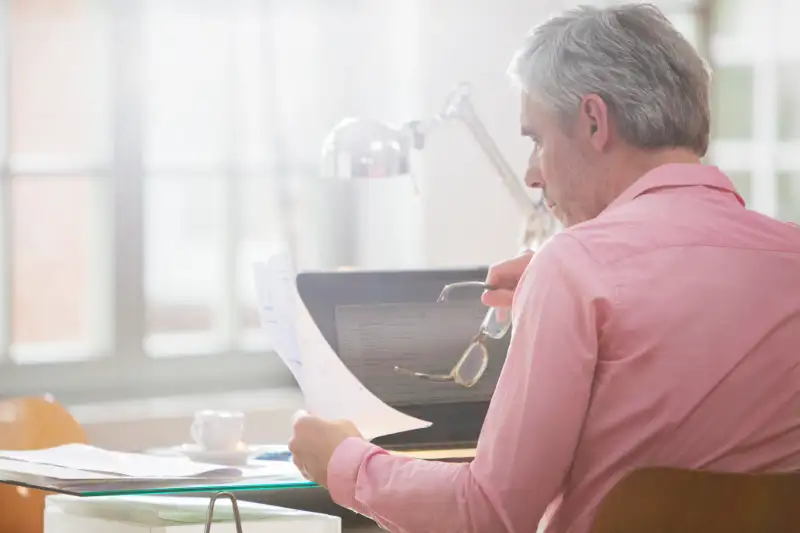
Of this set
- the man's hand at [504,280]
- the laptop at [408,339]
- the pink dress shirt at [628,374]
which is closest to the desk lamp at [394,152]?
the laptop at [408,339]

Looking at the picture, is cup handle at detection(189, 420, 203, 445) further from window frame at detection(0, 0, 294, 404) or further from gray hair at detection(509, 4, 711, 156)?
window frame at detection(0, 0, 294, 404)

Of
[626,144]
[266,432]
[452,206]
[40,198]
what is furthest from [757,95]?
[626,144]

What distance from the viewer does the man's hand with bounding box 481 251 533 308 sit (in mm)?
1891

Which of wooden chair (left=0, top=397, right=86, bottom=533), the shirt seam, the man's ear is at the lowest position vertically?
wooden chair (left=0, top=397, right=86, bottom=533)

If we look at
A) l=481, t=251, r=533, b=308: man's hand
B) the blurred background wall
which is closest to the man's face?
l=481, t=251, r=533, b=308: man's hand

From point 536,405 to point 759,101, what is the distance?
8.03 feet

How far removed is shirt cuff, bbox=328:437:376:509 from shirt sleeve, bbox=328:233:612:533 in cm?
11

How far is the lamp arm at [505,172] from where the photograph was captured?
2.32 meters

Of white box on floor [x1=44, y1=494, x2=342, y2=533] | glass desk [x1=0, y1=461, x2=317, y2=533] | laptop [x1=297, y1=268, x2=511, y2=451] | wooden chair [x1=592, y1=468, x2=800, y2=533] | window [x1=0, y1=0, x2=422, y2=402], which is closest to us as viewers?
wooden chair [x1=592, y1=468, x2=800, y2=533]

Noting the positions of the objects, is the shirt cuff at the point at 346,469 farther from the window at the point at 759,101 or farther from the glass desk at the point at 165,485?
the window at the point at 759,101

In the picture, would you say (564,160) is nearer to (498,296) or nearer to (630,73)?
(630,73)

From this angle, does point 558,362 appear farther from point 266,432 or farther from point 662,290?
point 266,432

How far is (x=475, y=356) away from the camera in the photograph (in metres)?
2.02

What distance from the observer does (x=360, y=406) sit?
1.85 metres
